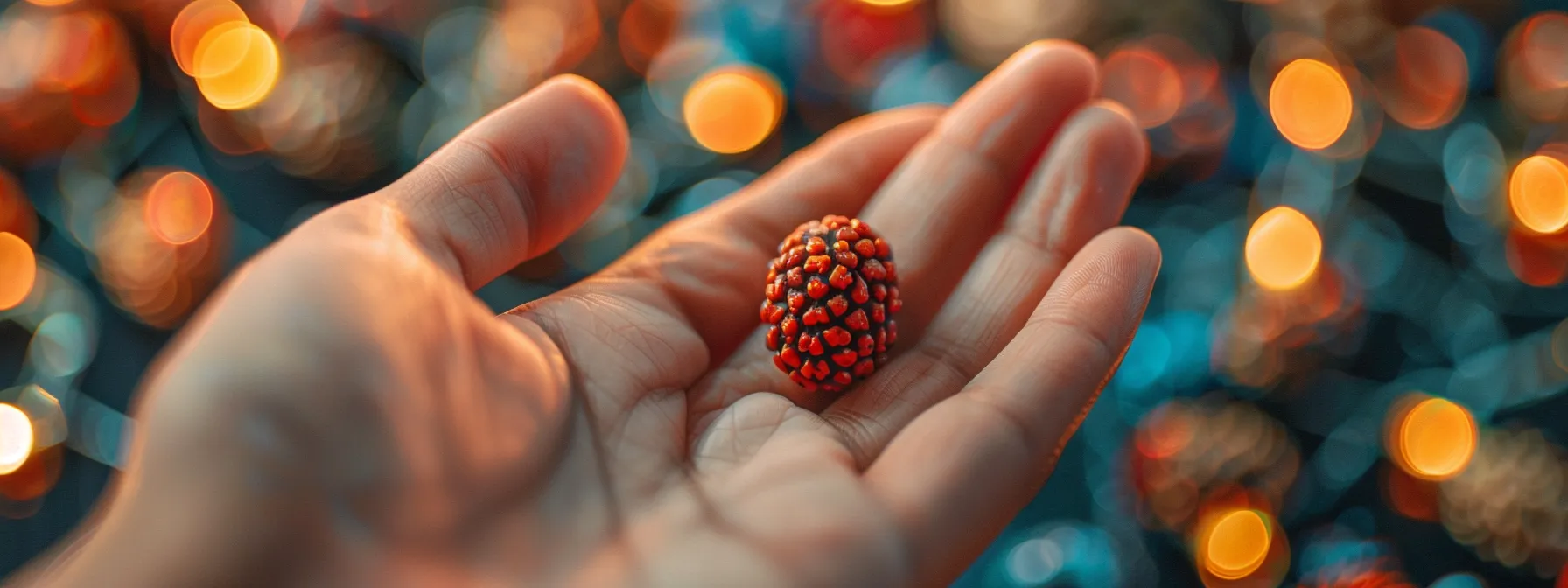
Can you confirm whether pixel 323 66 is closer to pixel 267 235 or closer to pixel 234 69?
pixel 234 69

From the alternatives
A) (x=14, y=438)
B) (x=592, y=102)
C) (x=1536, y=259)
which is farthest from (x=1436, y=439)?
(x=14, y=438)

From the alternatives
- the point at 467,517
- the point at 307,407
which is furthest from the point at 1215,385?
the point at 307,407

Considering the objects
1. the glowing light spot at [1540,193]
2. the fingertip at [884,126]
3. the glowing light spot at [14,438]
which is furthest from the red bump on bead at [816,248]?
the glowing light spot at [14,438]

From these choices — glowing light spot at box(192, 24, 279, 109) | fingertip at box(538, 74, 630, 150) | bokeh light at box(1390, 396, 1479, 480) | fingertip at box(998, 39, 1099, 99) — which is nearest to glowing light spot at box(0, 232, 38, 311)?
glowing light spot at box(192, 24, 279, 109)

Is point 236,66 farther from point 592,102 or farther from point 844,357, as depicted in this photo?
point 844,357

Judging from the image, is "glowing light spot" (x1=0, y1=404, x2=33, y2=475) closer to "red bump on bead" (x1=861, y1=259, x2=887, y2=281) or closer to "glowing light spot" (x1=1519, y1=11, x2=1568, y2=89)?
"red bump on bead" (x1=861, y1=259, x2=887, y2=281)

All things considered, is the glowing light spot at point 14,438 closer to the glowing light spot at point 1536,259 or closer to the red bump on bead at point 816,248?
the red bump on bead at point 816,248
